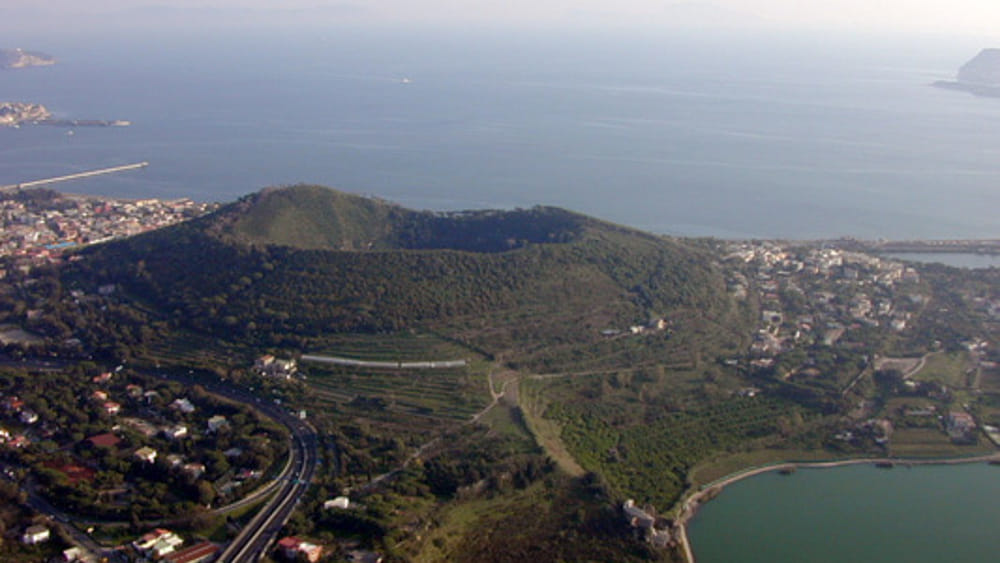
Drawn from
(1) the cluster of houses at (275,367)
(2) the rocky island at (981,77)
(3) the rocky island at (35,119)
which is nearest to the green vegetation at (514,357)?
(1) the cluster of houses at (275,367)

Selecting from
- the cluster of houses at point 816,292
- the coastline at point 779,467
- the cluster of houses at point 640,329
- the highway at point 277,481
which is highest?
the cluster of houses at point 816,292

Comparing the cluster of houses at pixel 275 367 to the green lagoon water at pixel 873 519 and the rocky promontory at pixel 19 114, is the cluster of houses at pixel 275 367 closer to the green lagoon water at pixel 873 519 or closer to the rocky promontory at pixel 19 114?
the green lagoon water at pixel 873 519

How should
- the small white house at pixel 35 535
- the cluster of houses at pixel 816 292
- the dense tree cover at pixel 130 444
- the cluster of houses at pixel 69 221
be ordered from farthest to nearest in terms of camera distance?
the cluster of houses at pixel 69 221
the cluster of houses at pixel 816 292
the dense tree cover at pixel 130 444
the small white house at pixel 35 535

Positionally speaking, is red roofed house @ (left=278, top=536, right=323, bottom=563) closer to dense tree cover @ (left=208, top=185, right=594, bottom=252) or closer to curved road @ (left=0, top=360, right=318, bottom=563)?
curved road @ (left=0, top=360, right=318, bottom=563)

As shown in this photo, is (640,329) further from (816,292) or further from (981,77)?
(981,77)

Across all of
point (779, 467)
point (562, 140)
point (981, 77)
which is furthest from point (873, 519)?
point (981, 77)

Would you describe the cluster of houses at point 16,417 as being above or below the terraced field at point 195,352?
below

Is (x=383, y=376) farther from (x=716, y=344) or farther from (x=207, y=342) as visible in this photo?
(x=716, y=344)

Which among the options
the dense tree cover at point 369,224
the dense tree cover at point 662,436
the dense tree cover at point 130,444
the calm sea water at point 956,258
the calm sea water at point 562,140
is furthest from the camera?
the calm sea water at point 562,140

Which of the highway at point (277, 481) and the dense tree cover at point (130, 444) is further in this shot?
the dense tree cover at point (130, 444)
